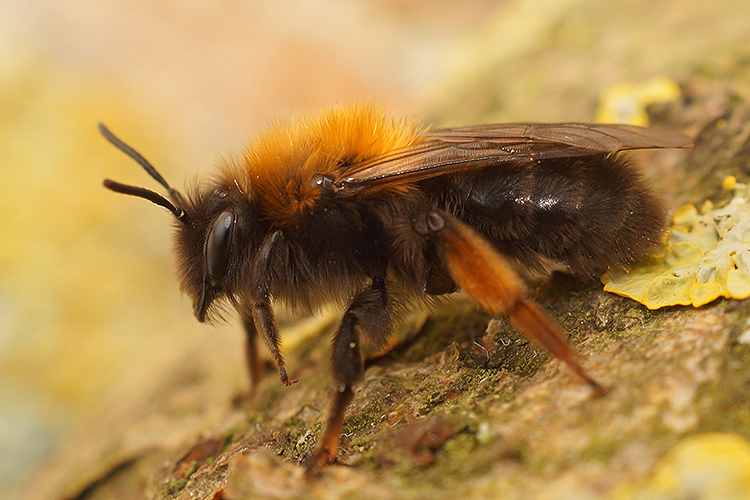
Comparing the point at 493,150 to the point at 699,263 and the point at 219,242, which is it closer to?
the point at 699,263

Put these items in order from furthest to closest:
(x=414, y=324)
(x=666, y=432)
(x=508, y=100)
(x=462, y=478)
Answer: (x=508, y=100) → (x=414, y=324) → (x=462, y=478) → (x=666, y=432)

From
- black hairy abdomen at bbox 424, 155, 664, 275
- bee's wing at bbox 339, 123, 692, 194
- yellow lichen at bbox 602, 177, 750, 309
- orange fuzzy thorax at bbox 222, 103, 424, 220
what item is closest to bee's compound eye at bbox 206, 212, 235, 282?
orange fuzzy thorax at bbox 222, 103, 424, 220

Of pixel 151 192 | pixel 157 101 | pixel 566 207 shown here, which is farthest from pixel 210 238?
pixel 157 101

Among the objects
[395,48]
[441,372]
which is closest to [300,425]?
[441,372]

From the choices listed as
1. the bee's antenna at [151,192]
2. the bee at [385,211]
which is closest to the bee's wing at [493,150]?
the bee at [385,211]

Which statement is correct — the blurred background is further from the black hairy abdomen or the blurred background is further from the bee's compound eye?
the bee's compound eye

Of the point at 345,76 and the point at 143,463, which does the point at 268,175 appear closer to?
the point at 143,463
